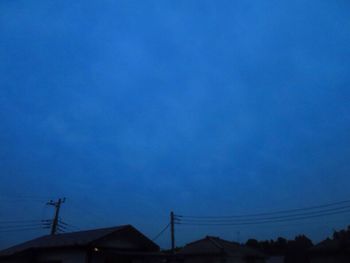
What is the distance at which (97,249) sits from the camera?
2509cm

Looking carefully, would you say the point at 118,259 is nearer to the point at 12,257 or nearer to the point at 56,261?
the point at 56,261

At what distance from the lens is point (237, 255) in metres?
38.5

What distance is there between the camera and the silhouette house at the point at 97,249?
24.9 metres

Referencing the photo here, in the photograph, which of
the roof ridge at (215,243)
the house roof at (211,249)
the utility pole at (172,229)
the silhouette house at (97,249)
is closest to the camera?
the silhouette house at (97,249)

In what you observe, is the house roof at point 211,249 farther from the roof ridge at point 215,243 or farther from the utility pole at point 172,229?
the utility pole at point 172,229

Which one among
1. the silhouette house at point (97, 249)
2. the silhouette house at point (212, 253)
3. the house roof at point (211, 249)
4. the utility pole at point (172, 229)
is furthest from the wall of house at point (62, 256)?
the house roof at point (211, 249)

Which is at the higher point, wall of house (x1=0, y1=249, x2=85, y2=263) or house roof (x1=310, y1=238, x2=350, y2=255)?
house roof (x1=310, y1=238, x2=350, y2=255)

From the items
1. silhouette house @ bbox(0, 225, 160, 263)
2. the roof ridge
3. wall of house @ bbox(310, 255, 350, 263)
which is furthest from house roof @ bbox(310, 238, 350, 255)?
silhouette house @ bbox(0, 225, 160, 263)

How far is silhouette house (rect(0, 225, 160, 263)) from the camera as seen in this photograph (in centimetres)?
2491

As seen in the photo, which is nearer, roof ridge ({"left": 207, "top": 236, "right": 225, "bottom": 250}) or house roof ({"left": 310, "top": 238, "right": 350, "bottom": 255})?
house roof ({"left": 310, "top": 238, "right": 350, "bottom": 255})

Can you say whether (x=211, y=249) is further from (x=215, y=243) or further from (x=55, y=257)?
(x=55, y=257)

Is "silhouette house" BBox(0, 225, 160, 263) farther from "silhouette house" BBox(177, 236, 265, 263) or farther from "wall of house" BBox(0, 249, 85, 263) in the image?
"silhouette house" BBox(177, 236, 265, 263)

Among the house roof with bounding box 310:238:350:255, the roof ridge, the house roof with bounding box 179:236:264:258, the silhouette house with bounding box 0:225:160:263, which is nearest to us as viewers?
the silhouette house with bounding box 0:225:160:263

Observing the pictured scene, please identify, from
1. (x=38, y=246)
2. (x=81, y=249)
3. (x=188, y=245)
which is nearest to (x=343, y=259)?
(x=188, y=245)
